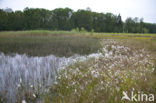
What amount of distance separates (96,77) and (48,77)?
1.94 m

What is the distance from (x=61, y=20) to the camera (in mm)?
65188

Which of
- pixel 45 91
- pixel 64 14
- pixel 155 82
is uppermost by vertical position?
pixel 64 14

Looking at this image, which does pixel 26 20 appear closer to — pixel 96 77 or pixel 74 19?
pixel 74 19

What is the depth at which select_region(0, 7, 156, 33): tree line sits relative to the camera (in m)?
52.4

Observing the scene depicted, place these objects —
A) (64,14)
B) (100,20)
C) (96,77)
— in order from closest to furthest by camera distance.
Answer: (96,77)
(64,14)
(100,20)

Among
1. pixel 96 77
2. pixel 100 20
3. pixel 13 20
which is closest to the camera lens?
pixel 96 77

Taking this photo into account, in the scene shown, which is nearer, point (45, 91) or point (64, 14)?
point (45, 91)

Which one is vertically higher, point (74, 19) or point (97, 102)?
point (74, 19)

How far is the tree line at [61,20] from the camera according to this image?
52.4 metres

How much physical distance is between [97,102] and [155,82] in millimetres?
1908

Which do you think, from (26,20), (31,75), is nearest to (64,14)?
(26,20)

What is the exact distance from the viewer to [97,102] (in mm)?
2855

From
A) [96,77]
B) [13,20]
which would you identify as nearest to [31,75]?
[96,77]

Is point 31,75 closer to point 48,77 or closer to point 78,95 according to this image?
point 48,77
